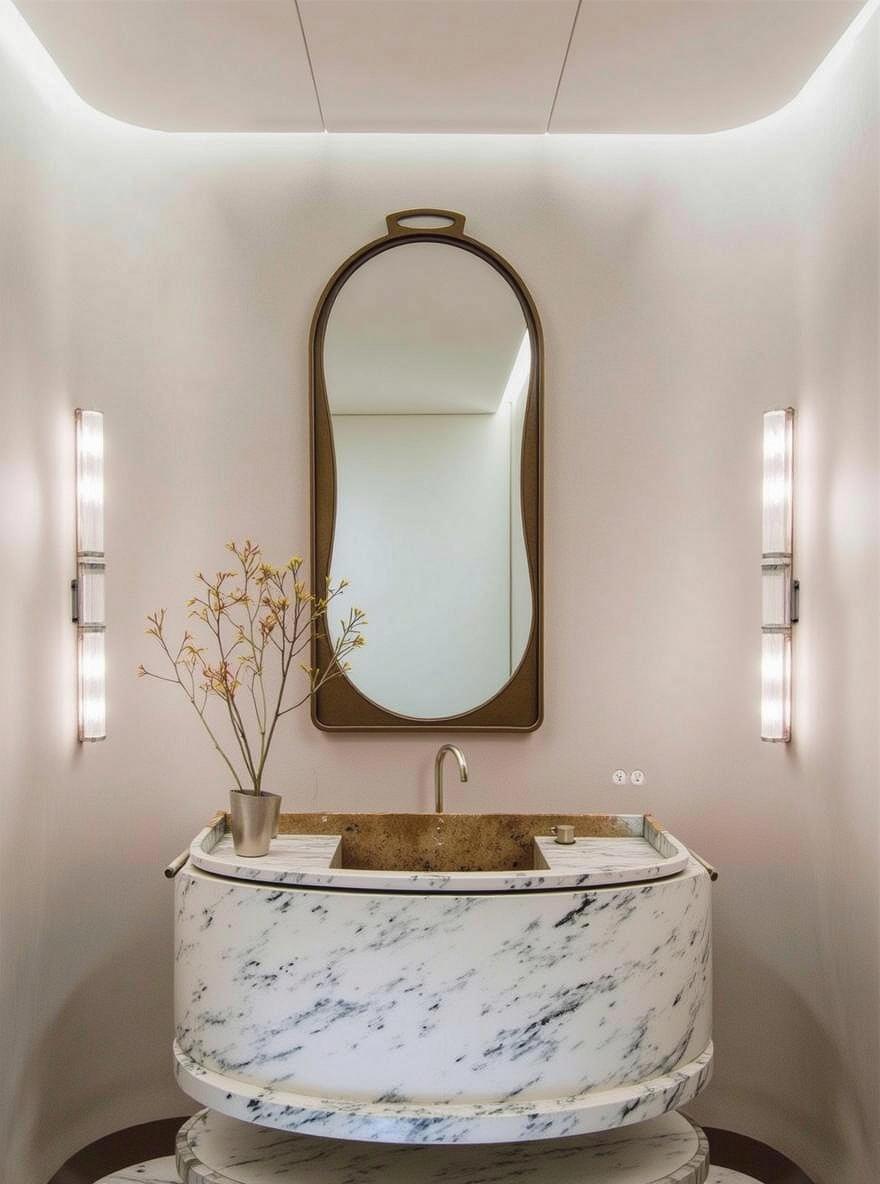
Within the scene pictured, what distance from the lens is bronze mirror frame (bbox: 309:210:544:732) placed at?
2617mm

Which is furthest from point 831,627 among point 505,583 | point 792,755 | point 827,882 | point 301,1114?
point 301,1114

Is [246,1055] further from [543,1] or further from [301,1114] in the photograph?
[543,1]

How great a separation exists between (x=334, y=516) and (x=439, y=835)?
0.82 metres

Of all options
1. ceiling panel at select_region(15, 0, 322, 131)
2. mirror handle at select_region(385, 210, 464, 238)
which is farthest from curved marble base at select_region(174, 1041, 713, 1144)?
ceiling panel at select_region(15, 0, 322, 131)

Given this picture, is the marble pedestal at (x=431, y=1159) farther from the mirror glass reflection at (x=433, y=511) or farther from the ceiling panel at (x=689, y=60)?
the ceiling panel at (x=689, y=60)

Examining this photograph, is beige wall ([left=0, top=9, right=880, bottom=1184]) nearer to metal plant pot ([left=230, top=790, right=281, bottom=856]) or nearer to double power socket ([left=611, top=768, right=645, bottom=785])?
double power socket ([left=611, top=768, right=645, bottom=785])

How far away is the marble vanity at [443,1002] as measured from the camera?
6.07 ft

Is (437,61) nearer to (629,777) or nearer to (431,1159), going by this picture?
(629,777)

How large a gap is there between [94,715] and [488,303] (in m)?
1.41

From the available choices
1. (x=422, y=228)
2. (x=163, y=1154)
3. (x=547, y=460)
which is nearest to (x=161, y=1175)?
(x=163, y=1154)

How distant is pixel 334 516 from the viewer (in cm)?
263

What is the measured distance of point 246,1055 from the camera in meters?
1.93

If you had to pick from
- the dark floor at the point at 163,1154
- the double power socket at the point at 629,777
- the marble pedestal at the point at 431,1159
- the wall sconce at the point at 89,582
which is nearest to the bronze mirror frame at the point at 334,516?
the double power socket at the point at 629,777

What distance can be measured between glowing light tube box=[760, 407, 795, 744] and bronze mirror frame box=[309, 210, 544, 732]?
549mm
